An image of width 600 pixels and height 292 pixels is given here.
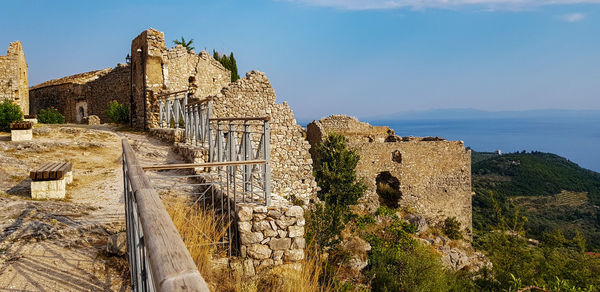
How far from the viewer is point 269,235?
510cm

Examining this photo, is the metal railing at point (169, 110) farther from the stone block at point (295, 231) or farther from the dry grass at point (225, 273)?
the stone block at point (295, 231)

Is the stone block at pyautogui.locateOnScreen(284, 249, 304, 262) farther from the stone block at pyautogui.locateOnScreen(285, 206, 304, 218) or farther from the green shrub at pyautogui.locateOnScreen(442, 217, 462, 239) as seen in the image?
the green shrub at pyautogui.locateOnScreen(442, 217, 462, 239)

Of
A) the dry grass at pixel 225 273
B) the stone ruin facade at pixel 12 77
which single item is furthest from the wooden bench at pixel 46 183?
the stone ruin facade at pixel 12 77

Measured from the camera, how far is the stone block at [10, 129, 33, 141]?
10.2 meters


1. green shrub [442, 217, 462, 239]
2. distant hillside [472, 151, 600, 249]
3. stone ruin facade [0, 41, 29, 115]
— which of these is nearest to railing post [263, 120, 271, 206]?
green shrub [442, 217, 462, 239]

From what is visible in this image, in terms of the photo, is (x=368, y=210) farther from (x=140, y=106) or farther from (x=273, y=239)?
(x=273, y=239)

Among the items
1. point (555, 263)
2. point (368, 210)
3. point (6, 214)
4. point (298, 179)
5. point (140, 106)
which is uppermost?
point (140, 106)

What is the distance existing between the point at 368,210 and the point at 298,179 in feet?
19.0

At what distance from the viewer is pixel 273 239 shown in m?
5.11

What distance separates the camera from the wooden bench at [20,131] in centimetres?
1016

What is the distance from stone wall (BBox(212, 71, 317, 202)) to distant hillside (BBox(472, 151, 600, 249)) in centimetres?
1562

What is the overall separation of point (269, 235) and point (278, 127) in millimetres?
8735

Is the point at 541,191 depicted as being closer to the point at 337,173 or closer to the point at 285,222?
the point at 337,173

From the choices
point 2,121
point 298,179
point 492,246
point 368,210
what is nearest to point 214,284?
point 492,246
